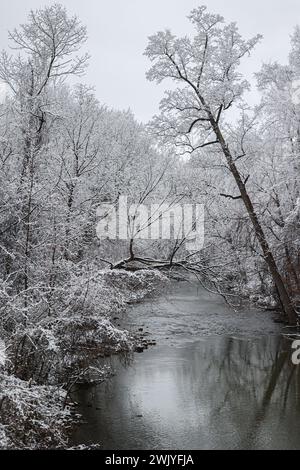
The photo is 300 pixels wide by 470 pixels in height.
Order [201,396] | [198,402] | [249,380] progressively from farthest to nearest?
[249,380] < [201,396] < [198,402]

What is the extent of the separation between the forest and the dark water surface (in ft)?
2.41

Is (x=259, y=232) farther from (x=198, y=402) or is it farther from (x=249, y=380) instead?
(x=198, y=402)

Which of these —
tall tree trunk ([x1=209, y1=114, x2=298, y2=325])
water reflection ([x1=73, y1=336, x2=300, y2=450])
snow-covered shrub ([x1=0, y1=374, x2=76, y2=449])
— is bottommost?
water reflection ([x1=73, y1=336, x2=300, y2=450])

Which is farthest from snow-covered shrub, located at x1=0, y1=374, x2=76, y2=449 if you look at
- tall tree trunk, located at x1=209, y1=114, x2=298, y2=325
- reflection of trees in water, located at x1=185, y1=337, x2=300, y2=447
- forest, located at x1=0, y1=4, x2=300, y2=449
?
tall tree trunk, located at x1=209, y1=114, x2=298, y2=325

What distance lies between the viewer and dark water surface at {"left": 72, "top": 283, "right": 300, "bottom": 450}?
718 centimetres

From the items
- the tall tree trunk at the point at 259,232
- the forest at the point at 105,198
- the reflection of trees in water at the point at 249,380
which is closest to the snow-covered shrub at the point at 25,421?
the forest at the point at 105,198

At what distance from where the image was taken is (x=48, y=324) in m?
8.29

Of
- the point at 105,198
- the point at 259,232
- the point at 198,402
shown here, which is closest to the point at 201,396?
the point at 198,402

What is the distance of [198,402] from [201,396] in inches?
14.7

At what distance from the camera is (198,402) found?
882 cm

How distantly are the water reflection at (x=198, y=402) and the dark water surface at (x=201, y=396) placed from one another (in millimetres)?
16

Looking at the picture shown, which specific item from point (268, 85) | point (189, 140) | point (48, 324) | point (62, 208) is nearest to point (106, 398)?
point (48, 324)

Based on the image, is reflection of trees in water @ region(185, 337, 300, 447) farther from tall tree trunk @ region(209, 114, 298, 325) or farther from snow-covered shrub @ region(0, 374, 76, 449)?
snow-covered shrub @ region(0, 374, 76, 449)

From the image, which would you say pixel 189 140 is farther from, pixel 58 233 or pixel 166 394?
pixel 166 394
